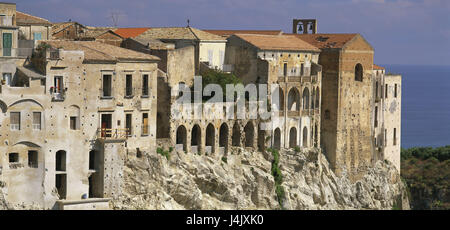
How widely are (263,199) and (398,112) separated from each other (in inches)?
827

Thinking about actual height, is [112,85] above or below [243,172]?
above

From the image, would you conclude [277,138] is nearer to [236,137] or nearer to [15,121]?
[236,137]

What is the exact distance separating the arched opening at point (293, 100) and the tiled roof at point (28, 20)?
54.9 ft

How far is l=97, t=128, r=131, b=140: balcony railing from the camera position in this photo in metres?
53.8

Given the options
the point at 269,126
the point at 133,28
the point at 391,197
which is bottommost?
the point at 391,197

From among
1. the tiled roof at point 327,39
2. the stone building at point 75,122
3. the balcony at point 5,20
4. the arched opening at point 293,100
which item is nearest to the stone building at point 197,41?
the arched opening at point 293,100

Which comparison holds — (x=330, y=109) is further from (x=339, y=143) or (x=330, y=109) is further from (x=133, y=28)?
(x=133, y=28)

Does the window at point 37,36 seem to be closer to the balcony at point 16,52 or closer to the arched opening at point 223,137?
the balcony at point 16,52

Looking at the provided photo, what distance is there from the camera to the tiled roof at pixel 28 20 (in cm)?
5825

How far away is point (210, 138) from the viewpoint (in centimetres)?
6281

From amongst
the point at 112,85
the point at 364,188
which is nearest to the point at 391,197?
the point at 364,188

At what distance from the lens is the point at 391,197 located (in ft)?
253

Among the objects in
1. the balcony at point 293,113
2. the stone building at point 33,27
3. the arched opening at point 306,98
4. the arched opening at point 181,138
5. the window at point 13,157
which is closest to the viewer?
the window at point 13,157

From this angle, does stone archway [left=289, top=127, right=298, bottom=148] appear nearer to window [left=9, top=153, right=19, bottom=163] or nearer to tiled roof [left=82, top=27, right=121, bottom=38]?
tiled roof [left=82, top=27, right=121, bottom=38]
